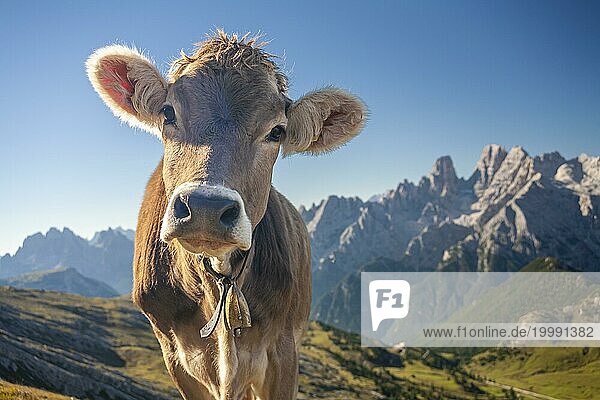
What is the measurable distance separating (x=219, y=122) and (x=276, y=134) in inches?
39.1

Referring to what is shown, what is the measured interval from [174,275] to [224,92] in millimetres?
2858

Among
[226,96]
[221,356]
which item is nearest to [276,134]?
[226,96]

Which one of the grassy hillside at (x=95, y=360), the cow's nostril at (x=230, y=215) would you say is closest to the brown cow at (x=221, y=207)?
the cow's nostril at (x=230, y=215)

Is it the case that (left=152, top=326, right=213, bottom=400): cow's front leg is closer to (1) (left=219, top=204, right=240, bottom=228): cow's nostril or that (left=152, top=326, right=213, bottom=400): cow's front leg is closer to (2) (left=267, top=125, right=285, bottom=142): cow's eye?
(2) (left=267, top=125, right=285, bottom=142): cow's eye

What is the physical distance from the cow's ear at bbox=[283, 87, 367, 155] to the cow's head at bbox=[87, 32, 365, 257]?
2 centimetres

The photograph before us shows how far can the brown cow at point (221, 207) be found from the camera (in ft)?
17.6

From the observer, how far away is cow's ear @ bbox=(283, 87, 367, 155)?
726 centimetres

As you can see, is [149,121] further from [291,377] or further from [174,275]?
[291,377]

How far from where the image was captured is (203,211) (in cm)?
480

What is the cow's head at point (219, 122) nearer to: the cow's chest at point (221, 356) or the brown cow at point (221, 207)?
the brown cow at point (221, 207)

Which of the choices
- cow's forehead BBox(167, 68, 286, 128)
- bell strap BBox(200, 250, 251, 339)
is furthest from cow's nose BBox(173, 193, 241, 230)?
bell strap BBox(200, 250, 251, 339)

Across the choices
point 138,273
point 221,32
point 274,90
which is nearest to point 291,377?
point 138,273

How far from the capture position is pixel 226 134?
5.82m

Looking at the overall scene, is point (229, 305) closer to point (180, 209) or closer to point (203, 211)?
point (180, 209)
